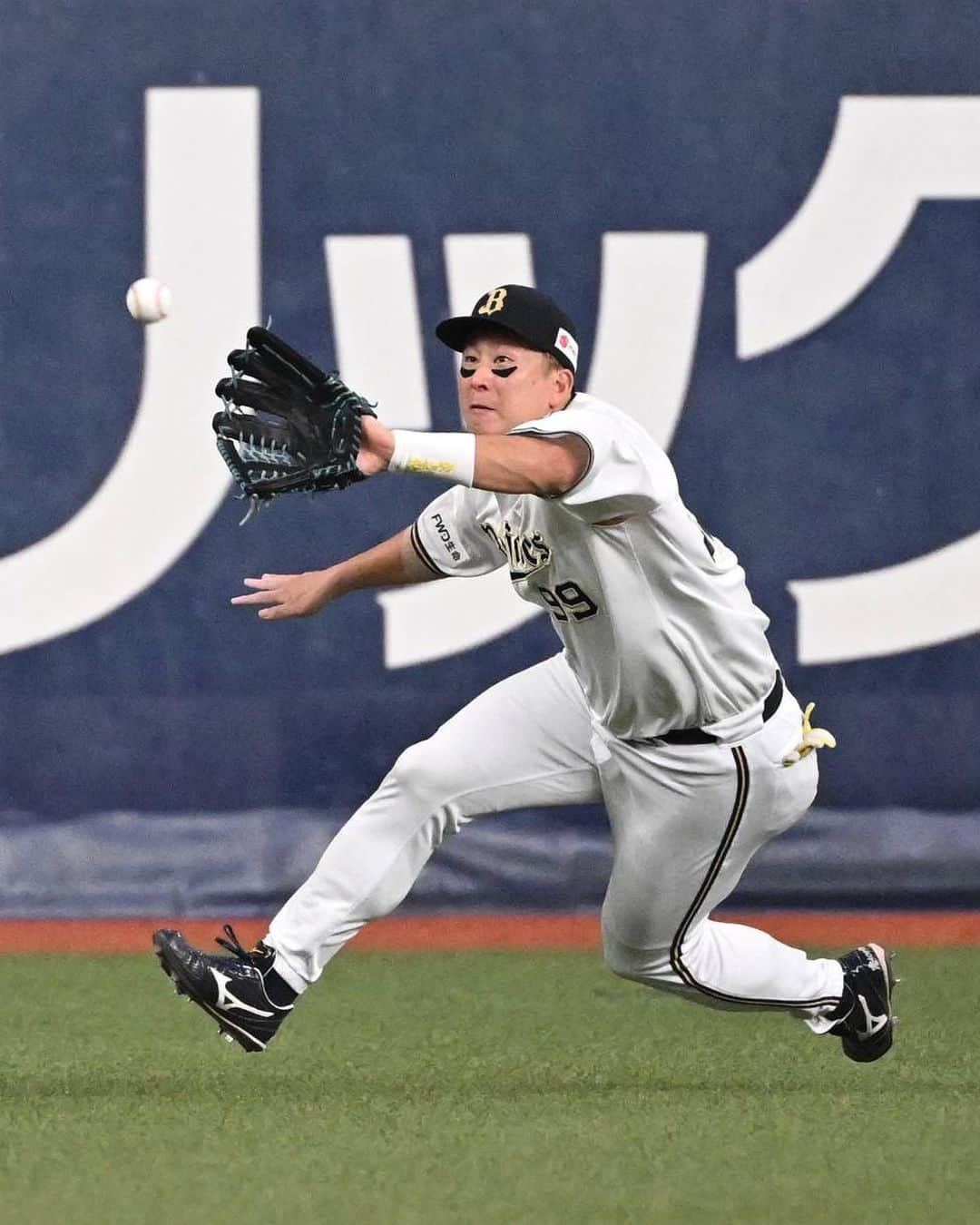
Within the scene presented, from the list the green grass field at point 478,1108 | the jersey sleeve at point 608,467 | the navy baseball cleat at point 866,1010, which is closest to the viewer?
the green grass field at point 478,1108

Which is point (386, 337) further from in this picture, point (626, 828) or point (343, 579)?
point (626, 828)

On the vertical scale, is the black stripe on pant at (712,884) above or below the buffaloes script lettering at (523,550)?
below

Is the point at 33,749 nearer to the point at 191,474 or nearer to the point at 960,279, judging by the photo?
the point at 191,474

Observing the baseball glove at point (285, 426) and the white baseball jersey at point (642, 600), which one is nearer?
the baseball glove at point (285, 426)

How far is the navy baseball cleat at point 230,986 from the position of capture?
13.9ft

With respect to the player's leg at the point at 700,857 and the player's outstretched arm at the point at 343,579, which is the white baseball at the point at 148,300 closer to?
the player's outstretched arm at the point at 343,579

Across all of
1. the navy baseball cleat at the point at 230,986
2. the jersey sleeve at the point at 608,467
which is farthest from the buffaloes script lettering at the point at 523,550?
the navy baseball cleat at the point at 230,986

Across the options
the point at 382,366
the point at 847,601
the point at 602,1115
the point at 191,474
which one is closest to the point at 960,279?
the point at 847,601

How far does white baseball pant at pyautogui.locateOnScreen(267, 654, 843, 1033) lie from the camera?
439 centimetres

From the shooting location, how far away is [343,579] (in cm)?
481

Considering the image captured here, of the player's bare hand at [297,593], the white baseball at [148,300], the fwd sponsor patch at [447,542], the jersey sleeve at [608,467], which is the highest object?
the white baseball at [148,300]

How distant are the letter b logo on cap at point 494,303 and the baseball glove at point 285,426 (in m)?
0.59

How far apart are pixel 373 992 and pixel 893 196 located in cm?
315

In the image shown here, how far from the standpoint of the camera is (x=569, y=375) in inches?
175
